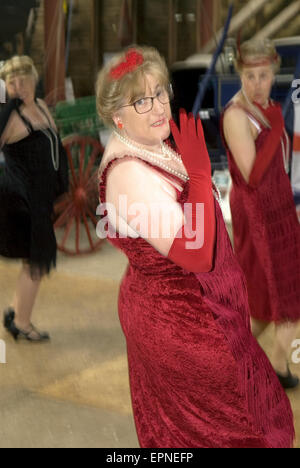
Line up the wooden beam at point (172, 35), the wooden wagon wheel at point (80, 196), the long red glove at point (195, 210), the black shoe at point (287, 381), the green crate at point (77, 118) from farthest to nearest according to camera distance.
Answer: the wooden beam at point (172, 35), the green crate at point (77, 118), the wooden wagon wheel at point (80, 196), the black shoe at point (287, 381), the long red glove at point (195, 210)

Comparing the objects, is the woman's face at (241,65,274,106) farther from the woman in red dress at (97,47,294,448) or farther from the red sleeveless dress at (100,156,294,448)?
the red sleeveless dress at (100,156,294,448)

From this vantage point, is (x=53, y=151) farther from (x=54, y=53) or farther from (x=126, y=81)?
(x=54, y=53)

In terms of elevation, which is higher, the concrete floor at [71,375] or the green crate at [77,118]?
the green crate at [77,118]

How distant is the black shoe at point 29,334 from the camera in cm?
411

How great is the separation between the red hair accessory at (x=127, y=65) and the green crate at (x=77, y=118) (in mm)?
4534

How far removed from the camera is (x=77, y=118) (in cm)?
651

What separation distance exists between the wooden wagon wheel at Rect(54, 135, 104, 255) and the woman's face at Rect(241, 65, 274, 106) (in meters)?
2.96

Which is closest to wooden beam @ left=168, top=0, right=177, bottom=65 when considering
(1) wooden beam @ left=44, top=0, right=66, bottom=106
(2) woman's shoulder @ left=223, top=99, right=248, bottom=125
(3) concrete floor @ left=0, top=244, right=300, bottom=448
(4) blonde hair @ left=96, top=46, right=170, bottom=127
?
(1) wooden beam @ left=44, top=0, right=66, bottom=106

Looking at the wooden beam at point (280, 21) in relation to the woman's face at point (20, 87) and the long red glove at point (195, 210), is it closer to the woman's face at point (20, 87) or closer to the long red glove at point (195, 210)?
the woman's face at point (20, 87)

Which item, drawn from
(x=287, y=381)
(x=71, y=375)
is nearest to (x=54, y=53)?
(x=71, y=375)

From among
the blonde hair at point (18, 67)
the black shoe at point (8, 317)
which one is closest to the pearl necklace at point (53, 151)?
the blonde hair at point (18, 67)

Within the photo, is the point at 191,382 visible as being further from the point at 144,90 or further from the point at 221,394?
the point at 144,90

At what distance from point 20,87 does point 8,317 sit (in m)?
1.23
